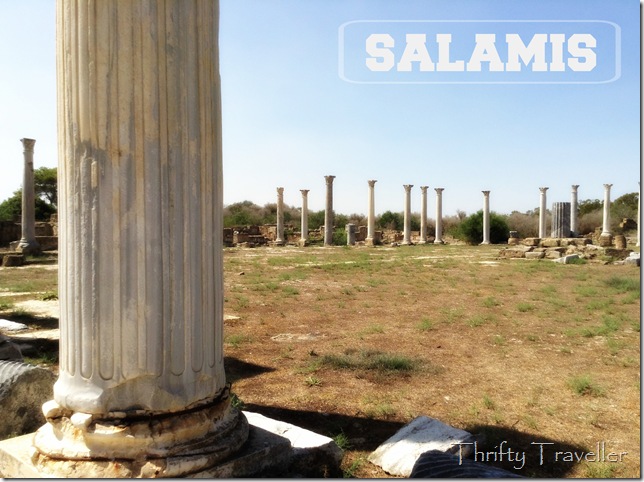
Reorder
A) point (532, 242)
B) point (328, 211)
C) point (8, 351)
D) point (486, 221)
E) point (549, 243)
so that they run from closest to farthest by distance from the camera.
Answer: point (8, 351) → point (549, 243) → point (532, 242) → point (328, 211) → point (486, 221)

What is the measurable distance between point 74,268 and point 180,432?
35.3 inches

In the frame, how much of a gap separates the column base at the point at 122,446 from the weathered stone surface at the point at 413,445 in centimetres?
140

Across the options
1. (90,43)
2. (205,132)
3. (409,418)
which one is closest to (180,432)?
(205,132)

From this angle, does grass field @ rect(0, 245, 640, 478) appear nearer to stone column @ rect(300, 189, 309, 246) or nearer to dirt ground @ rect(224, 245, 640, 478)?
dirt ground @ rect(224, 245, 640, 478)

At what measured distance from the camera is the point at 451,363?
5.94 metres

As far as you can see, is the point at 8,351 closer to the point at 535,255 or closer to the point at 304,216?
the point at 535,255

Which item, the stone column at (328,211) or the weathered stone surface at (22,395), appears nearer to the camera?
the weathered stone surface at (22,395)

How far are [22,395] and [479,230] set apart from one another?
31615 mm

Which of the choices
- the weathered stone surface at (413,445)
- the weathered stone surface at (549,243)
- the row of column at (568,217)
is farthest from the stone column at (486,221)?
the weathered stone surface at (413,445)

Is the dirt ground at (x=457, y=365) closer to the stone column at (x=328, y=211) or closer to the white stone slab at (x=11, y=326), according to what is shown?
the white stone slab at (x=11, y=326)

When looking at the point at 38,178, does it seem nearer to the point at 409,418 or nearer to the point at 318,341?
the point at 318,341

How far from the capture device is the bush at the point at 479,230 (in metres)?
32.8

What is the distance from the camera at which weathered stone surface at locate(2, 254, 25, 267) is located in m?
17.1

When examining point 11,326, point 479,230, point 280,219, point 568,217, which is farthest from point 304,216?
point 11,326
